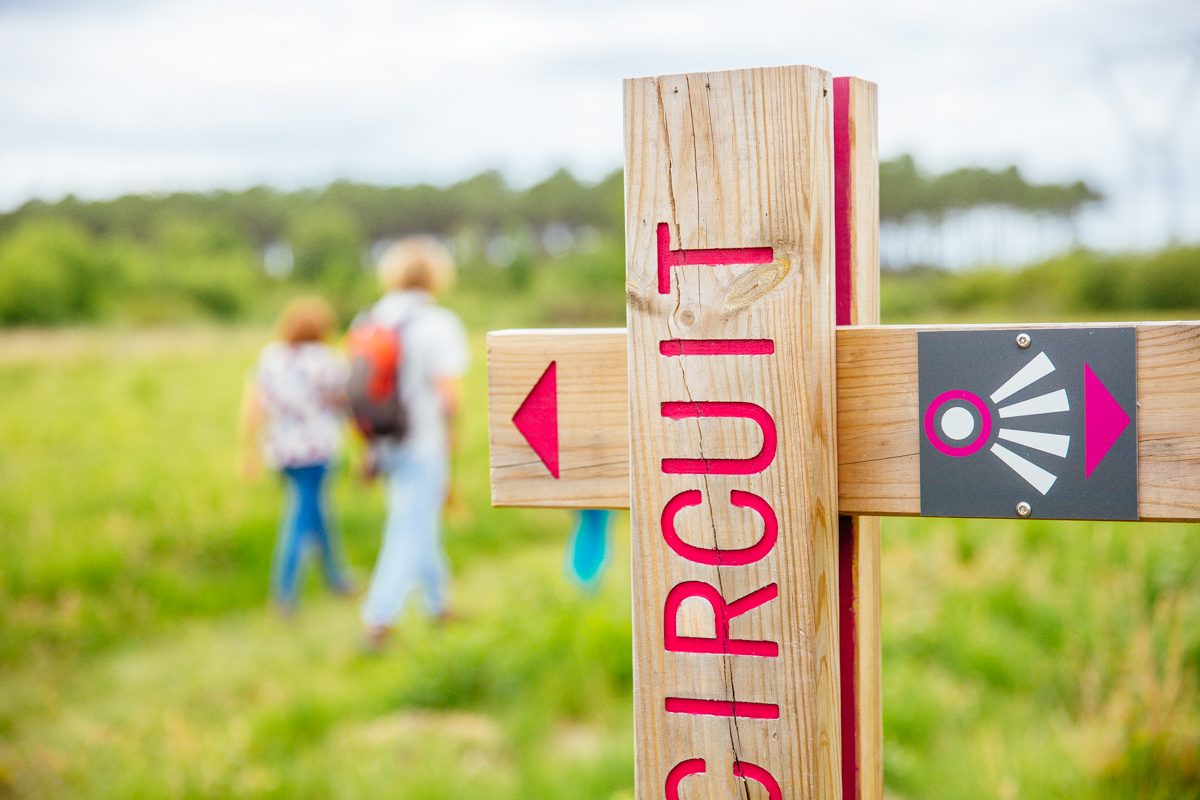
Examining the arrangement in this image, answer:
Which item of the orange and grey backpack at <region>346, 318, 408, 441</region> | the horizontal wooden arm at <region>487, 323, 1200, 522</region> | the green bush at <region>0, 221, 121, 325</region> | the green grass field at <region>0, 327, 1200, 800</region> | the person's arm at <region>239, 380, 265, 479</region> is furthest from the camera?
the green bush at <region>0, 221, 121, 325</region>

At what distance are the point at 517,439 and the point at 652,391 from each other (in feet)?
0.75

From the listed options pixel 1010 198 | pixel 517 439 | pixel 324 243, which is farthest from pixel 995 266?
pixel 324 243

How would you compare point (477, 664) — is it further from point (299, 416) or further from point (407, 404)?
point (299, 416)

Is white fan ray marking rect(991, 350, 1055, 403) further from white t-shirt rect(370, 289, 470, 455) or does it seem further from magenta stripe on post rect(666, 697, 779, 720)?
white t-shirt rect(370, 289, 470, 455)

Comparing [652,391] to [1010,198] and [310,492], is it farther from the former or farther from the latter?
[1010,198]

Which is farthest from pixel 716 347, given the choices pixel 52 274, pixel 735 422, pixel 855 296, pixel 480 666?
pixel 52 274

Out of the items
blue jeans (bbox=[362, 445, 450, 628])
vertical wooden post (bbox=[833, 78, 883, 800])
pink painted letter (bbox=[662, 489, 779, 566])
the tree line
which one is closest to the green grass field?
blue jeans (bbox=[362, 445, 450, 628])

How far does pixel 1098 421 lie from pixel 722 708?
1.48 ft

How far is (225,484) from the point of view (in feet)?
21.0

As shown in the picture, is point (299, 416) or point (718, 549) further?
point (299, 416)

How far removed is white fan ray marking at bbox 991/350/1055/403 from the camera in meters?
0.84

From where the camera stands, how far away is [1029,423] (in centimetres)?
84

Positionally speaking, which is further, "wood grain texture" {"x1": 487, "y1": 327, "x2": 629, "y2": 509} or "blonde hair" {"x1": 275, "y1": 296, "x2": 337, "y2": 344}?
"blonde hair" {"x1": 275, "y1": 296, "x2": 337, "y2": 344}

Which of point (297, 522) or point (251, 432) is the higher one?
point (251, 432)
